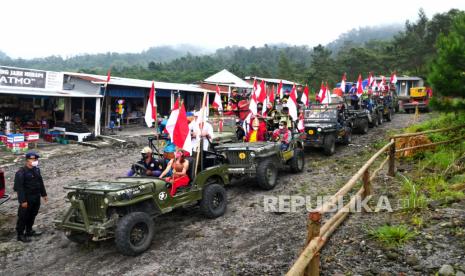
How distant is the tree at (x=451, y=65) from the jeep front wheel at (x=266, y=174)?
4060 millimetres

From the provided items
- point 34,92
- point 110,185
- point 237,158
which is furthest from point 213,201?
point 34,92

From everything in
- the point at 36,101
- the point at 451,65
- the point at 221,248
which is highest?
the point at 451,65

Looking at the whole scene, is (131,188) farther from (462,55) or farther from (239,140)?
(462,55)

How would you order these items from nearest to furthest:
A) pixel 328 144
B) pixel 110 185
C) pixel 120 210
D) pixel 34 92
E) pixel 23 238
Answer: pixel 120 210 → pixel 110 185 → pixel 23 238 → pixel 328 144 → pixel 34 92

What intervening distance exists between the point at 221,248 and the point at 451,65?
6262 millimetres

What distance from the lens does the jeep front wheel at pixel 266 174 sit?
8391 millimetres

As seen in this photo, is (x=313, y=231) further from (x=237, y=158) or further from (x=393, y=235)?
(x=237, y=158)

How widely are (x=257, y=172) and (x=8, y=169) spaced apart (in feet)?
28.3

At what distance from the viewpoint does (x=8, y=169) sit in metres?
11.8

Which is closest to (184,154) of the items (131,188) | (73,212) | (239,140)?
(131,188)

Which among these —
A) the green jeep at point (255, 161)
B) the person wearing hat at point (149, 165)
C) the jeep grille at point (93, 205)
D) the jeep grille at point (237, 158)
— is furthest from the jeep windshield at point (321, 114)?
the jeep grille at point (93, 205)

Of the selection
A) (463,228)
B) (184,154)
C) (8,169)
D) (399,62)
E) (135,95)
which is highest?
(399,62)

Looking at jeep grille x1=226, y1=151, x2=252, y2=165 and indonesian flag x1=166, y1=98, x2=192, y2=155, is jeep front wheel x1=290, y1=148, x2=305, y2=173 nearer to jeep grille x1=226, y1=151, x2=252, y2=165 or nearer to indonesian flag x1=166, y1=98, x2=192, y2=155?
jeep grille x1=226, y1=151, x2=252, y2=165

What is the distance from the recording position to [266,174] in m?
8.49
